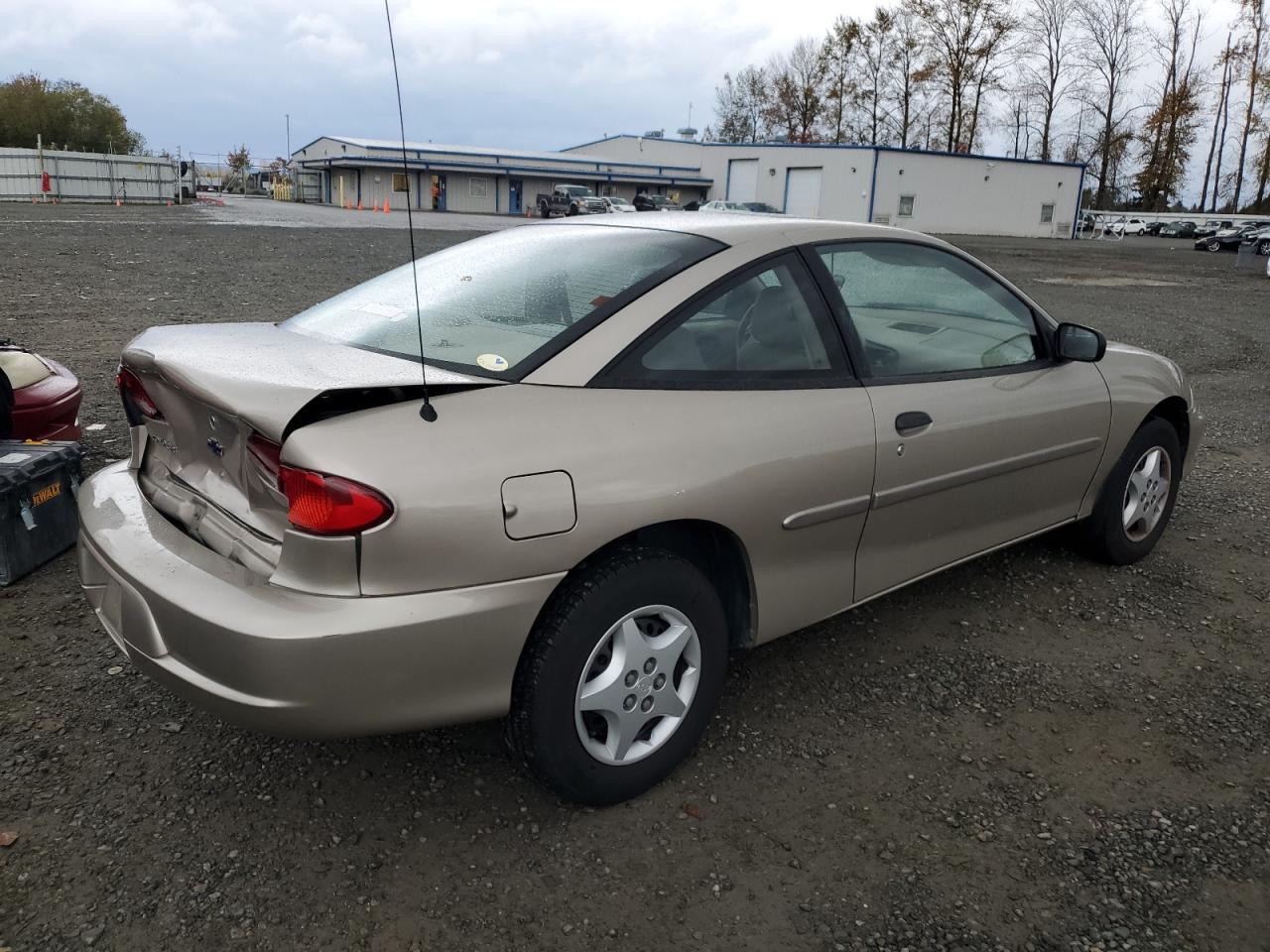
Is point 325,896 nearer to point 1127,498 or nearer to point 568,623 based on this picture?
point 568,623

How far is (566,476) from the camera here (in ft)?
7.56

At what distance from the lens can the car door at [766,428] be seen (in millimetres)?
2537

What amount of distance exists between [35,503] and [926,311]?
352 cm

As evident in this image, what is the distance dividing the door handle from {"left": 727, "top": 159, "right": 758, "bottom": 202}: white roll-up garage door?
53.9m

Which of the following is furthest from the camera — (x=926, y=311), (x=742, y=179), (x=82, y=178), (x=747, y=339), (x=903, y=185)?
(x=742, y=179)

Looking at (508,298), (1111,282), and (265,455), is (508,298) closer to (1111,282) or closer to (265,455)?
(265,455)

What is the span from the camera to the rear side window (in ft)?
8.59

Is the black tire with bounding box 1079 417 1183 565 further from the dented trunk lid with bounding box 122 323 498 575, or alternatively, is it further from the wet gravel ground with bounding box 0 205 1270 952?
the dented trunk lid with bounding box 122 323 498 575

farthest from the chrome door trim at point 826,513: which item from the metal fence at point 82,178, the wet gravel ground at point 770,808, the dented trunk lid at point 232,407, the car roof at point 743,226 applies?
the metal fence at point 82,178

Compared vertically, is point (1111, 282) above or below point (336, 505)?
below

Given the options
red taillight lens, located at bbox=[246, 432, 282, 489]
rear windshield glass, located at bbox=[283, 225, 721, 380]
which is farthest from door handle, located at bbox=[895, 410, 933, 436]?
red taillight lens, located at bbox=[246, 432, 282, 489]

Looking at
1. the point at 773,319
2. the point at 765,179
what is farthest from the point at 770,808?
the point at 765,179

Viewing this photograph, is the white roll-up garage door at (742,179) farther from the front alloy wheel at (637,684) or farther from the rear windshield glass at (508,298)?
the front alloy wheel at (637,684)

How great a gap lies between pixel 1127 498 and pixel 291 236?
23082 mm
